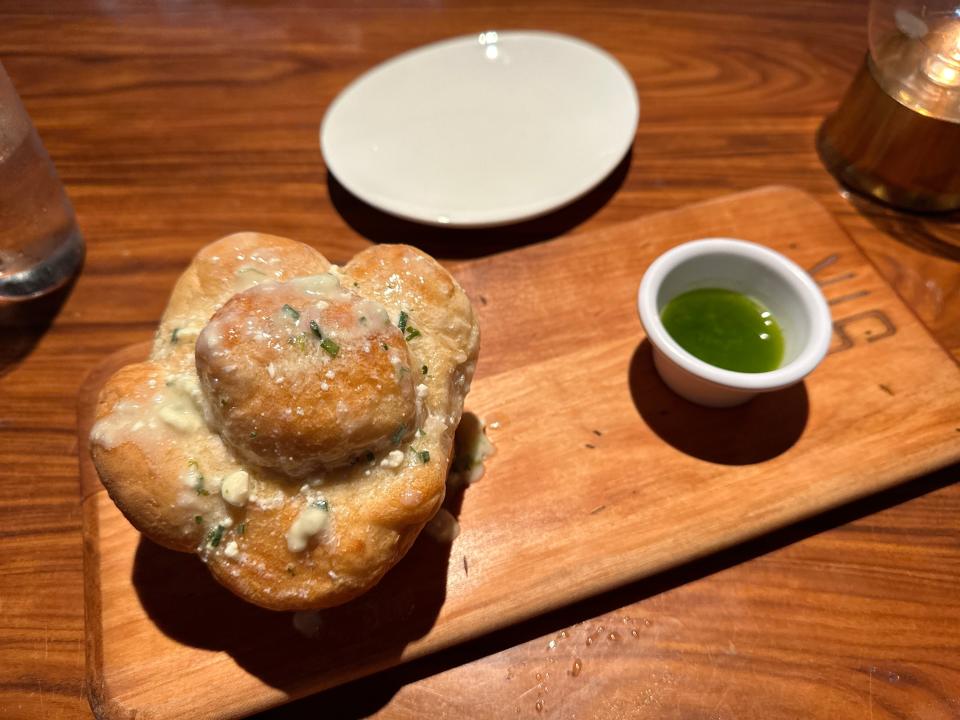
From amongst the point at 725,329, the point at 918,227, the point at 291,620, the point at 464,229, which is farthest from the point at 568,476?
the point at 918,227

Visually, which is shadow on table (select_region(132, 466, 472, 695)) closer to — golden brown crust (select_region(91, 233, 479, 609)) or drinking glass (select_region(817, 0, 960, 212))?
golden brown crust (select_region(91, 233, 479, 609))

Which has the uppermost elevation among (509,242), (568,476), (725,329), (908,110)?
(908,110)

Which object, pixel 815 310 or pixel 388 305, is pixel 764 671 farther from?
pixel 388 305

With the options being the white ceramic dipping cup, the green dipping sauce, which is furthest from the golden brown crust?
the green dipping sauce

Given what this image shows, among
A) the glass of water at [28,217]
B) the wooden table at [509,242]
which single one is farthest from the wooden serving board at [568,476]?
the glass of water at [28,217]

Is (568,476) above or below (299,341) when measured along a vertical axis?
below

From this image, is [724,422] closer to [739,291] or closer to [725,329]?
[725,329]
